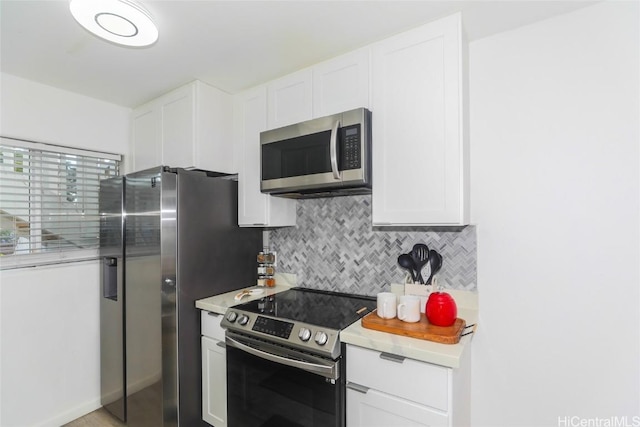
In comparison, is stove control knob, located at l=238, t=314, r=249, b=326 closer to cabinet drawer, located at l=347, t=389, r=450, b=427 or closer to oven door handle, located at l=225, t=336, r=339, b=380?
oven door handle, located at l=225, t=336, r=339, b=380

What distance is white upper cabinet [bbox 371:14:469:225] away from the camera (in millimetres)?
1484

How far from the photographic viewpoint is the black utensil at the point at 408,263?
5.99 ft

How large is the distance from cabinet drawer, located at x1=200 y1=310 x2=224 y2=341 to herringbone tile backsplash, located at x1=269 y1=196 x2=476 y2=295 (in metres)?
0.66

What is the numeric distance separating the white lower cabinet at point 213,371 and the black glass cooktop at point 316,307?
26 centimetres

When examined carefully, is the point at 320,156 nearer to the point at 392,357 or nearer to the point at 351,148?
the point at 351,148

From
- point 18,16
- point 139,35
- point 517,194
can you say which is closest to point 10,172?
point 18,16

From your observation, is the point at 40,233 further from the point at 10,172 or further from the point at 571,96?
the point at 571,96

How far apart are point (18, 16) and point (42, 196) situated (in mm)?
1223

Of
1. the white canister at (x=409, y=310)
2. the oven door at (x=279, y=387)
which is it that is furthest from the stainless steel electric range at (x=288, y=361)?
the white canister at (x=409, y=310)

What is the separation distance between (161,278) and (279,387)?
952mm

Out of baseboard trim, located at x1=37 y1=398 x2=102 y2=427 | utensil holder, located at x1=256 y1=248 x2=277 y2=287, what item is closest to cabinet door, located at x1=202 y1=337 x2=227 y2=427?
utensil holder, located at x1=256 y1=248 x2=277 y2=287

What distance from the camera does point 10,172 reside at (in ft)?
6.85

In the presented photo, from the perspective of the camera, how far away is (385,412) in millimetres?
1366

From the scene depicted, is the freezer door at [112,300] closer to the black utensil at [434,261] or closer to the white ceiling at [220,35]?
the white ceiling at [220,35]
